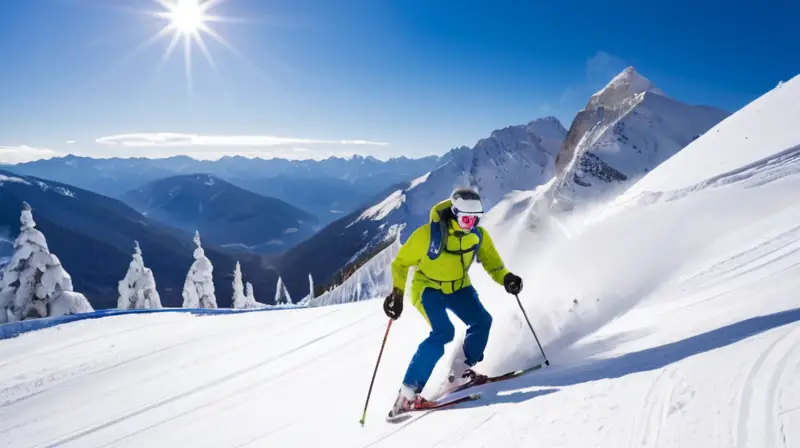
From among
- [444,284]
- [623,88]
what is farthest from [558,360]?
[623,88]

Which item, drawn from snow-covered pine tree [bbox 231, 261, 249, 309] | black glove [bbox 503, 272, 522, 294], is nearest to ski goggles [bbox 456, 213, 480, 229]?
black glove [bbox 503, 272, 522, 294]

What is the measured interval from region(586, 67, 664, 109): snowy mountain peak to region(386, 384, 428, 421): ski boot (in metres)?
145

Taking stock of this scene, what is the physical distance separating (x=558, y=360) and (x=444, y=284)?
5.43 ft

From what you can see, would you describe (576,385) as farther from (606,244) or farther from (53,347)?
(53,347)

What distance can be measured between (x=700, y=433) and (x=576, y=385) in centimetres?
127

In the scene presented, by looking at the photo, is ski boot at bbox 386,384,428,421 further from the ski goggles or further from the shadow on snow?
the ski goggles

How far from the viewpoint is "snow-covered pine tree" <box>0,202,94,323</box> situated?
2677cm

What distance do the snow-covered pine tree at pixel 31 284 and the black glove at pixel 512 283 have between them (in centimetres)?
3035

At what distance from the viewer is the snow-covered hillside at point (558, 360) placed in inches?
122

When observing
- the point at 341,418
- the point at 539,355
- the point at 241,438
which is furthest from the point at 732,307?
the point at 241,438

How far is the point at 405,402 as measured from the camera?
4637mm

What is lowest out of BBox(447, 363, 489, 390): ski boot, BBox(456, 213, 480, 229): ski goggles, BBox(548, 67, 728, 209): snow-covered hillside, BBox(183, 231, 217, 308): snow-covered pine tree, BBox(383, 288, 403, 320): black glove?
BBox(447, 363, 489, 390): ski boot

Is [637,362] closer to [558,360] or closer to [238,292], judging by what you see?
[558,360]


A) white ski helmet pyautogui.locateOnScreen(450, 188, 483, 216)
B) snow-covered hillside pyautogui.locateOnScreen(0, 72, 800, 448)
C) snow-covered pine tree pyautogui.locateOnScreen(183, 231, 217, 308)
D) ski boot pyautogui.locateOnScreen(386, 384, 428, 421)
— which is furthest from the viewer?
snow-covered pine tree pyautogui.locateOnScreen(183, 231, 217, 308)
